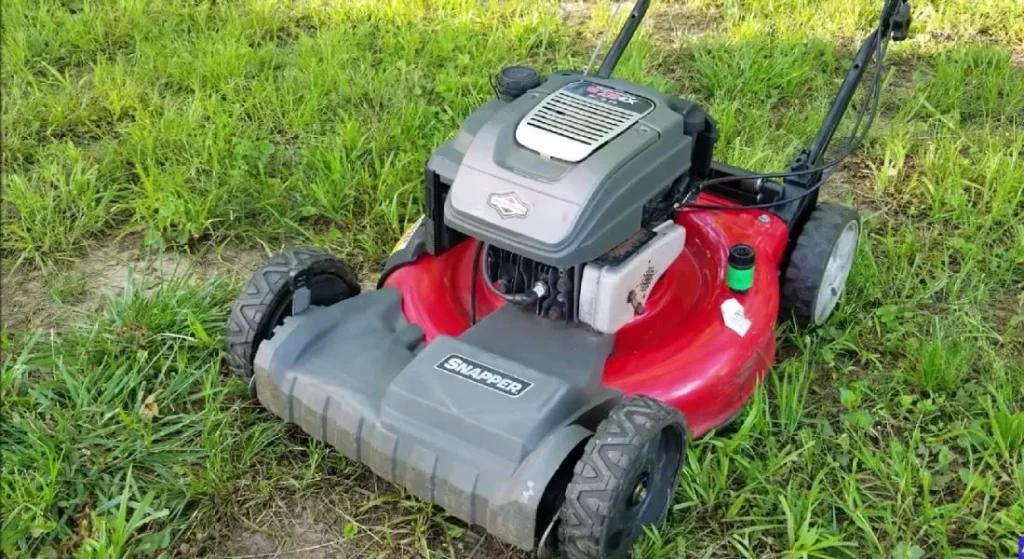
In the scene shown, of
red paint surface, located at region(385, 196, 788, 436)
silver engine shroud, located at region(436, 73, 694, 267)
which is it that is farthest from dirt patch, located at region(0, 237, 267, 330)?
silver engine shroud, located at region(436, 73, 694, 267)

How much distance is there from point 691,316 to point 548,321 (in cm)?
37

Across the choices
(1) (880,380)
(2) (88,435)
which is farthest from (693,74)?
(2) (88,435)

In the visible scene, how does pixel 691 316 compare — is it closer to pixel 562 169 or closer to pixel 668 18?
pixel 562 169

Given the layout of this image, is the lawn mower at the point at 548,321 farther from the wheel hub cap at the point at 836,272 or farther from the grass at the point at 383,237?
the grass at the point at 383,237

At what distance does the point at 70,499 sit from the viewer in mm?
2184

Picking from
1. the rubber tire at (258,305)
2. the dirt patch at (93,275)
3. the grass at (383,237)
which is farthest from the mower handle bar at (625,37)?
the dirt patch at (93,275)

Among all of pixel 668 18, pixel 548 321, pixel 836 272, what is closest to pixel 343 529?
pixel 548 321

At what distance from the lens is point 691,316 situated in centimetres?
246

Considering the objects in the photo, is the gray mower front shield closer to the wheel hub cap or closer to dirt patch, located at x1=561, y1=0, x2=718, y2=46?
the wheel hub cap

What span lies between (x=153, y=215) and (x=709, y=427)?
1.71m

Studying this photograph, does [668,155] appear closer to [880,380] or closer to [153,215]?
[880,380]

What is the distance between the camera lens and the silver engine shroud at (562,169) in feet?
6.50

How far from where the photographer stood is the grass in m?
2.21

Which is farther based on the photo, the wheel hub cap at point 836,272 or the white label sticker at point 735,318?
the wheel hub cap at point 836,272
